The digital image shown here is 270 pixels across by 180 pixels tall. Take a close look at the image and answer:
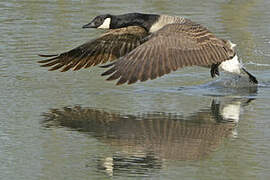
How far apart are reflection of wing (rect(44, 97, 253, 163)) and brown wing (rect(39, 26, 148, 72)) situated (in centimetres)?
128

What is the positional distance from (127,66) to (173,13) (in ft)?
15.9

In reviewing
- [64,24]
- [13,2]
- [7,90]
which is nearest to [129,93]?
[7,90]

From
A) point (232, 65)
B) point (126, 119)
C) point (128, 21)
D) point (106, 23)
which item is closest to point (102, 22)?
point (106, 23)

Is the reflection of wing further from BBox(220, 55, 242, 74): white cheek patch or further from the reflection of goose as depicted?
BBox(220, 55, 242, 74): white cheek patch

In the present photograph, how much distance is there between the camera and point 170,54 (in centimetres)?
663

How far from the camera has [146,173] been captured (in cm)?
473

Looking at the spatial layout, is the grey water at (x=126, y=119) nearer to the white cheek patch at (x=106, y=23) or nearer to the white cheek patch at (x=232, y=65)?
the white cheek patch at (x=232, y=65)

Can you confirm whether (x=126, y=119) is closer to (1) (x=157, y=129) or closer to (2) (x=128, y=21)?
(1) (x=157, y=129)

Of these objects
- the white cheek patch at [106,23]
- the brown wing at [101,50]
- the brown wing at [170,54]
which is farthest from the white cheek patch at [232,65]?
the white cheek patch at [106,23]

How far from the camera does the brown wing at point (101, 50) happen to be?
7.80 metres

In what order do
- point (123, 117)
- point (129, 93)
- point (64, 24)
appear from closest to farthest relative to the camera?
point (123, 117), point (129, 93), point (64, 24)

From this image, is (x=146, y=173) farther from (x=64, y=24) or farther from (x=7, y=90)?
(x=64, y=24)

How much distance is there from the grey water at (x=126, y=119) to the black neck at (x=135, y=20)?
63cm

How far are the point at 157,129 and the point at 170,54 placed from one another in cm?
98
